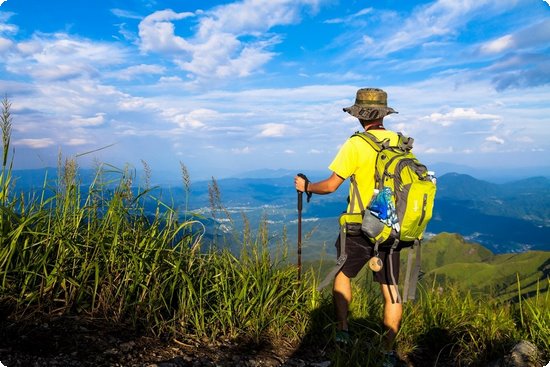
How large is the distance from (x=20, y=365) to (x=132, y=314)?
1.09 meters

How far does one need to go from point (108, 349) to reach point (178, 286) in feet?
3.49

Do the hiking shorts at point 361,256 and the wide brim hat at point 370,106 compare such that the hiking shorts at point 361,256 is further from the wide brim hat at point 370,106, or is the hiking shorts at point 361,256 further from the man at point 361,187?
the wide brim hat at point 370,106

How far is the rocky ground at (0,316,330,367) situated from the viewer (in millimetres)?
3629

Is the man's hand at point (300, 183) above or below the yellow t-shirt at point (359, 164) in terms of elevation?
below

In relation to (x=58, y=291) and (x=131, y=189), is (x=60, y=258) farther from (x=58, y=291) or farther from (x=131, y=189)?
(x=131, y=189)

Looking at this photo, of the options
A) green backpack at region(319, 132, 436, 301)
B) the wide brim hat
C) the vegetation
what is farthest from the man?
the vegetation

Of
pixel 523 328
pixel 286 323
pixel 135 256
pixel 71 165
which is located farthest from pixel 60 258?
pixel 523 328

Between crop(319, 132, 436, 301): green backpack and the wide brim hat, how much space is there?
1.23ft

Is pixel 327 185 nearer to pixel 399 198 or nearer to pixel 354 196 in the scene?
pixel 354 196

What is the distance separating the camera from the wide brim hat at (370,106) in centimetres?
497

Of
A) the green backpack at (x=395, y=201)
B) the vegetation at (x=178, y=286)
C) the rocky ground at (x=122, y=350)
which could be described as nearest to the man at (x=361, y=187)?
the green backpack at (x=395, y=201)

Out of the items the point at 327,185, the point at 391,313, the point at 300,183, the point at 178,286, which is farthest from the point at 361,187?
the point at 178,286

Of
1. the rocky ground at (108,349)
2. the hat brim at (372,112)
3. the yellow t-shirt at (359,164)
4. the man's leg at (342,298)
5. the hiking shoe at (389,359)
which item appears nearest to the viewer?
the rocky ground at (108,349)

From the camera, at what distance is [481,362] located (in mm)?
4891
